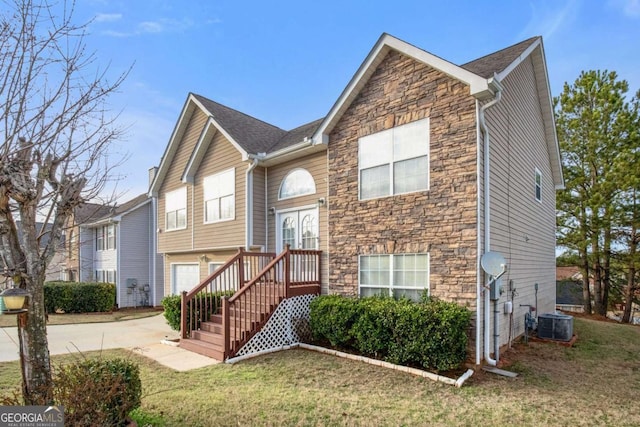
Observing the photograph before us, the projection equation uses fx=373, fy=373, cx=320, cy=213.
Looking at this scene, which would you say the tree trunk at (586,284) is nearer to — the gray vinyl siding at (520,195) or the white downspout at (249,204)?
the gray vinyl siding at (520,195)

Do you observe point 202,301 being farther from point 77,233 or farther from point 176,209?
point 176,209

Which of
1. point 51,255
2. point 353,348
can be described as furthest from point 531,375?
point 51,255

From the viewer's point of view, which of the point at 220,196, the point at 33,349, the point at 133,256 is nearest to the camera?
the point at 33,349

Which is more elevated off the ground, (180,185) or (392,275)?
(180,185)

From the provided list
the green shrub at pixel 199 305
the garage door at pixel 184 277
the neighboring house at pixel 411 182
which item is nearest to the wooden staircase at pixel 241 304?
the green shrub at pixel 199 305

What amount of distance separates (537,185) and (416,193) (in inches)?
230

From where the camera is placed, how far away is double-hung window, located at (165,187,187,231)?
15.0m

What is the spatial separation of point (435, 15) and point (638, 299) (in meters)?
16.1

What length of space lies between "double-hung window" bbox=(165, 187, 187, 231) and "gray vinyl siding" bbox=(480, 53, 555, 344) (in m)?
11.4

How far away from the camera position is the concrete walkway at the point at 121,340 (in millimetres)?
8094

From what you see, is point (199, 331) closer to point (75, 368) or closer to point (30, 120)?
point (75, 368)

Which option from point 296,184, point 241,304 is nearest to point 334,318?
point 241,304

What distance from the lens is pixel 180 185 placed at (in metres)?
15.2

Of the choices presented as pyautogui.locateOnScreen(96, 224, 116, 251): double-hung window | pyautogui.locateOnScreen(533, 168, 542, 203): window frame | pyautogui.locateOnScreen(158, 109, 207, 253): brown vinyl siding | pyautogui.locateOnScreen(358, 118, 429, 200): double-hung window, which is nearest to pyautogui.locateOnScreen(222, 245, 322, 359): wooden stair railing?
pyautogui.locateOnScreen(358, 118, 429, 200): double-hung window
